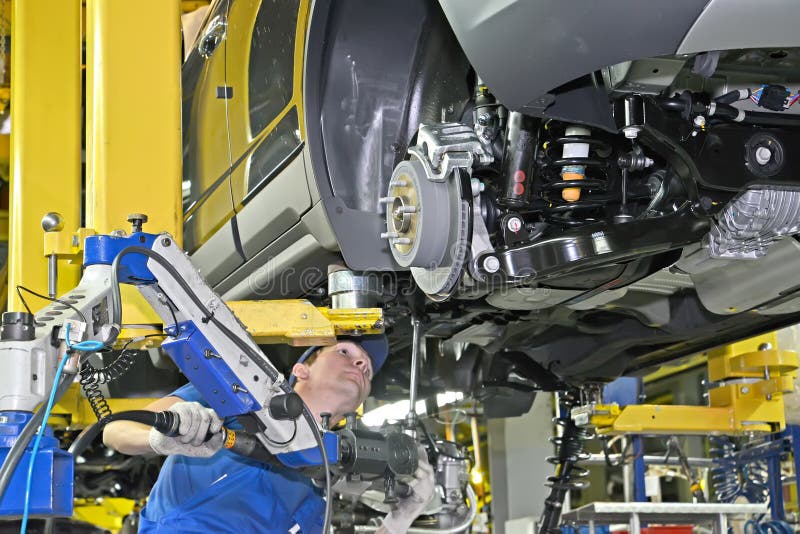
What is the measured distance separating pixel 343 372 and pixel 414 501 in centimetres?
48

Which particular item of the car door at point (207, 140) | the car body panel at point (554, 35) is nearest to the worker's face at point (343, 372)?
the car door at point (207, 140)

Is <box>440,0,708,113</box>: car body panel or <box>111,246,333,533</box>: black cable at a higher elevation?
<box>440,0,708,113</box>: car body panel

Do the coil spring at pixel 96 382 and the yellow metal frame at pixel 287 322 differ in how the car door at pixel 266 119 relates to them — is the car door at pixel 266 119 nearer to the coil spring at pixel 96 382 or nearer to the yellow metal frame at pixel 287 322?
the yellow metal frame at pixel 287 322

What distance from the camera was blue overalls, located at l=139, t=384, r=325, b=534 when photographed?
123 inches

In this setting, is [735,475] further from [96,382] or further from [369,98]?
[96,382]

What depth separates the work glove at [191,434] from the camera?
2.22 m

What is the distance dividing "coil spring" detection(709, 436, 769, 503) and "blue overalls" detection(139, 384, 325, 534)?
2772 mm

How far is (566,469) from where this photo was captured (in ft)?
15.4

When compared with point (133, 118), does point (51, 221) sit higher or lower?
lower

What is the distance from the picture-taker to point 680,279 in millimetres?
3049

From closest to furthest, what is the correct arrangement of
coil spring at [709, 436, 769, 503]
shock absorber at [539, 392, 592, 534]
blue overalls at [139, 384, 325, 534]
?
1. blue overalls at [139, 384, 325, 534]
2. shock absorber at [539, 392, 592, 534]
3. coil spring at [709, 436, 769, 503]

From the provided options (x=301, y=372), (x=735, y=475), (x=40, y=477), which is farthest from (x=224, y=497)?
(x=735, y=475)

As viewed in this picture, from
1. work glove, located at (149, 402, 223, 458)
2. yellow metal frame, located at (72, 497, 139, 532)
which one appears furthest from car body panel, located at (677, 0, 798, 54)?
yellow metal frame, located at (72, 497, 139, 532)

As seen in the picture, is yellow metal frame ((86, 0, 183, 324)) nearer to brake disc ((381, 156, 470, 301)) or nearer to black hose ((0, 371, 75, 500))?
brake disc ((381, 156, 470, 301))
